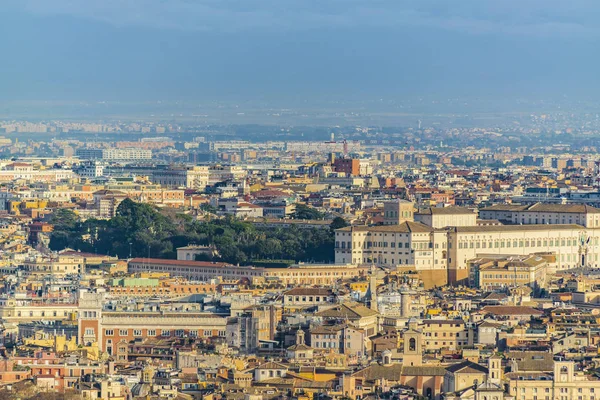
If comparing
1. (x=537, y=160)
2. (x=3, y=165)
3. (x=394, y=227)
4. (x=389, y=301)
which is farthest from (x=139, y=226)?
(x=537, y=160)

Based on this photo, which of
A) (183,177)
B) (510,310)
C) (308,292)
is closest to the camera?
(510,310)

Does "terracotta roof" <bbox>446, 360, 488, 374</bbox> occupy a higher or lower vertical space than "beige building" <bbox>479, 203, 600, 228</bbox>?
lower

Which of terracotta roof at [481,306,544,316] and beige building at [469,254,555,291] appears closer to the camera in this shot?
terracotta roof at [481,306,544,316]

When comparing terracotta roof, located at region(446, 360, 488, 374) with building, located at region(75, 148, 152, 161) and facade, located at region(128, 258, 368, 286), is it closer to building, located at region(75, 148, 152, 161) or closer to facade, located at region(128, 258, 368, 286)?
facade, located at region(128, 258, 368, 286)

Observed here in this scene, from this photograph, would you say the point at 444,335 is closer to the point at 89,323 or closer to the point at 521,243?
the point at 89,323

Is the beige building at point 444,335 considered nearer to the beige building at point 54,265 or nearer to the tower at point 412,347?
the tower at point 412,347

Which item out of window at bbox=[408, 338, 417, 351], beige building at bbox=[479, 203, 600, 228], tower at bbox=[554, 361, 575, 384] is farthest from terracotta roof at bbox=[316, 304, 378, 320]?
beige building at bbox=[479, 203, 600, 228]

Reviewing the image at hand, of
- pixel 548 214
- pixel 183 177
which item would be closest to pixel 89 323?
pixel 548 214

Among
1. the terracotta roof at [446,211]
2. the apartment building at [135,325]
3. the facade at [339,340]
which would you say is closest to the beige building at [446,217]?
the terracotta roof at [446,211]
